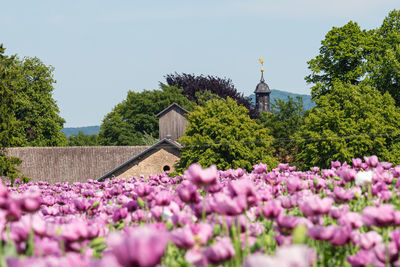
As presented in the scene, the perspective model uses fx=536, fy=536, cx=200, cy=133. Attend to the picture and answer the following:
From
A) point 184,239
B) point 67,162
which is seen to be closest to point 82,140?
point 67,162

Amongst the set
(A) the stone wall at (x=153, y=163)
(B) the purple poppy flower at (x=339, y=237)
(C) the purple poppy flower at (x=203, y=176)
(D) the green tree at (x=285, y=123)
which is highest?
(D) the green tree at (x=285, y=123)

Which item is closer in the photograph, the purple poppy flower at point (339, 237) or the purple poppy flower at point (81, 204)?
the purple poppy flower at point (339, 237)

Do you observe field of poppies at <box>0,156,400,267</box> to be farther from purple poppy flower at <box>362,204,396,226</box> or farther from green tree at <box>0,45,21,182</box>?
green tree at <box>0,45,21,182</box>

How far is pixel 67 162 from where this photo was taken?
5372 cm

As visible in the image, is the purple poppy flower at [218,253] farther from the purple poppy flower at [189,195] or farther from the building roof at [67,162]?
the building roof at [67,162]

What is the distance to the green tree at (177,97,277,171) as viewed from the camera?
45.6 m

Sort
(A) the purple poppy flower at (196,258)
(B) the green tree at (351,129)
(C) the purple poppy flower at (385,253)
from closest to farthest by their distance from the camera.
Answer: (A) the purple poppy flower at (196,258), (C) the purple poppy flower at (385,253), (B) the green tree at (351,129)

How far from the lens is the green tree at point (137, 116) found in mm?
76375

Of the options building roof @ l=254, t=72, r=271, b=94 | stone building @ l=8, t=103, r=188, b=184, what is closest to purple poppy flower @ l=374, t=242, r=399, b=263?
stone building @ l=8, t=103, r=188, b=184

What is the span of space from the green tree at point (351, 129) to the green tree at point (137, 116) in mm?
34815

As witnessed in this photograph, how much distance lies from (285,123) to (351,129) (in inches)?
610

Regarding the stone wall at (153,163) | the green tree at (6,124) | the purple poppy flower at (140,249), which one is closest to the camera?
the purple poppy flower at (140,249)

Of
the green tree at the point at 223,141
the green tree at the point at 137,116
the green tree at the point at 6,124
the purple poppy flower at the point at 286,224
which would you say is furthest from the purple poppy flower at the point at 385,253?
the green tree at the point at 137,116

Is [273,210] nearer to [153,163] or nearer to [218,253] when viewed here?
[218,253]
